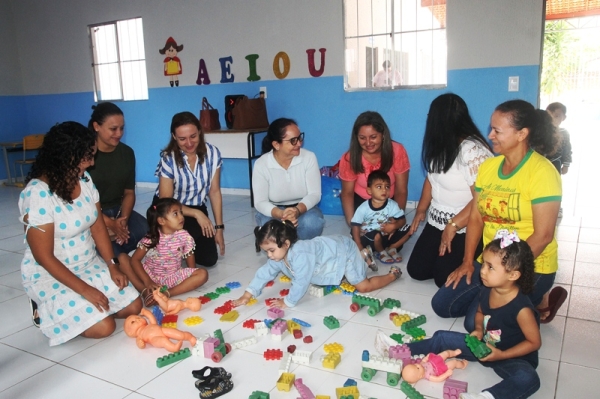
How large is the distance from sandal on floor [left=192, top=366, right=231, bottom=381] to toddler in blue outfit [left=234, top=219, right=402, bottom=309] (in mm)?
676

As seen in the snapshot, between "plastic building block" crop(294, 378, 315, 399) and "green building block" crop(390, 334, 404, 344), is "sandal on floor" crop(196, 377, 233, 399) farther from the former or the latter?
"green building block" crop(390, 334, 404, 344)

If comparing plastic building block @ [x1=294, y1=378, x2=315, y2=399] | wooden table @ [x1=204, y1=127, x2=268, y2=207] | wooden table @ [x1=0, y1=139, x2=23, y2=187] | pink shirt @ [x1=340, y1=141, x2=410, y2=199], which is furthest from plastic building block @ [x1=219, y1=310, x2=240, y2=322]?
wooden table @ [x1=0, y1=139, x2=23, y2=187]

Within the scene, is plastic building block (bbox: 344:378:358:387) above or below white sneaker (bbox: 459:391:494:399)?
below

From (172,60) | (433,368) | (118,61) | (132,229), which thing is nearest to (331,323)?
(433,368)

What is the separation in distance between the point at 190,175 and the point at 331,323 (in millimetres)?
1544

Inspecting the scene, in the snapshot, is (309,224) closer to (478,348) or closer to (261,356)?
(261,356)

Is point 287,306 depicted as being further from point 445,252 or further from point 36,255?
point 36,255

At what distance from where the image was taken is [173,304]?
8.88 feet

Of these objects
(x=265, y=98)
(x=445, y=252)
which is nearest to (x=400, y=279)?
(x=445, y=252)

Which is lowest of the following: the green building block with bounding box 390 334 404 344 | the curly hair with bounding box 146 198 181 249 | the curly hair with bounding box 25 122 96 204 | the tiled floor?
the tiled floor

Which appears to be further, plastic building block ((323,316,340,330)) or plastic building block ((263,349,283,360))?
plastic building block ((323,316,340,330))

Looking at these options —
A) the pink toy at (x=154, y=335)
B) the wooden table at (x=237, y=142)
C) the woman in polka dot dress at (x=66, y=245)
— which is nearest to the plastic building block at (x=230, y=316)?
the pink toy at (x=154, y=335)

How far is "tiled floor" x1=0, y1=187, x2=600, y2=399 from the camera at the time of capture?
1955mm

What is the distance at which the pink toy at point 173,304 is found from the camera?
8.88 ft
